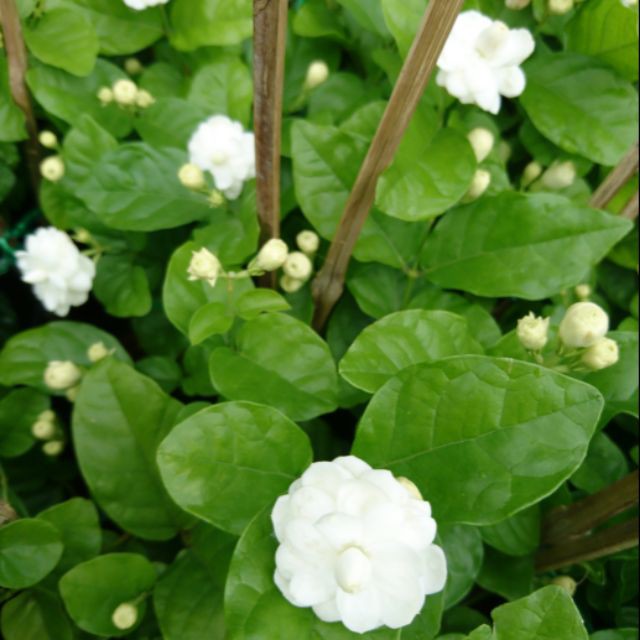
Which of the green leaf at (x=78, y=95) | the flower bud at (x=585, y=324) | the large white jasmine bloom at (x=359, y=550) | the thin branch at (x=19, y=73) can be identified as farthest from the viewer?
the green leaf at (x=78, y=95)

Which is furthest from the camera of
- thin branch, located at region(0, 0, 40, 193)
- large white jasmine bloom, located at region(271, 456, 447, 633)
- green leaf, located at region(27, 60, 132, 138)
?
green leaf, located at region(27, 60, 132, 138)

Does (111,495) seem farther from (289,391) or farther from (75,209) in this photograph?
(75,209)

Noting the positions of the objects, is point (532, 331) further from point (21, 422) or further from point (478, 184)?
point (21, 422)

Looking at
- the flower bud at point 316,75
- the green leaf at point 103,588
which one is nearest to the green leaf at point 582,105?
the flower bud at point 316,75

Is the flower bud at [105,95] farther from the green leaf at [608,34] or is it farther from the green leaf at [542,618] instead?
the green leaf at [542,618]

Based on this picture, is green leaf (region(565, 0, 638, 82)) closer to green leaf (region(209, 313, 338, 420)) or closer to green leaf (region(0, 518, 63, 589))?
green leaf (region(209, 313, 338, 420))

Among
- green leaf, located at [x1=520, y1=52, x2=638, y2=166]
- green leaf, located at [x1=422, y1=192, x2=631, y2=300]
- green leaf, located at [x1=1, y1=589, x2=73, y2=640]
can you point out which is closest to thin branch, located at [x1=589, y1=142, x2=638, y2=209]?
green leaf, located at [x1=520, y1=52, x2=638, y2=166]
